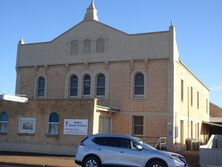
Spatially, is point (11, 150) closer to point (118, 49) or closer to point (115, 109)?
point (115, 109)

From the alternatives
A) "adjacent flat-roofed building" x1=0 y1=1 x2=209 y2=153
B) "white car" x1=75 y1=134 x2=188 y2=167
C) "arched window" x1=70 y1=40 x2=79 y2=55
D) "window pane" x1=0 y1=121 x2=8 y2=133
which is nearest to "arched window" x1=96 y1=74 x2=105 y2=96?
"adjacent flat-roofed building" x1=0 y1=1 x2=209 y2=153

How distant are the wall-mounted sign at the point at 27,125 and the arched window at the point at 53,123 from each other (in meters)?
1.37

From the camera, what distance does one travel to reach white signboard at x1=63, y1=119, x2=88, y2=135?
29359 millimetres

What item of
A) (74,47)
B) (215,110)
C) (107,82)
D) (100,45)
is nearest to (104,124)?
(107,82)

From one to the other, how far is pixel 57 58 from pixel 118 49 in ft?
20.4

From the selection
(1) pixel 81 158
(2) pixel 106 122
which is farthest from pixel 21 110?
(1) pixel 81 158

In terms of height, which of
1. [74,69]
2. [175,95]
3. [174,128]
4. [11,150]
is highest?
[74,69]

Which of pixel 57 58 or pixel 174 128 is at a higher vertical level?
pixel 57 58

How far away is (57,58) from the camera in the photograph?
37.4 meters

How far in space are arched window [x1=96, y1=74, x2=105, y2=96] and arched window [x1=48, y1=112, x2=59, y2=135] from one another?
19.5ft

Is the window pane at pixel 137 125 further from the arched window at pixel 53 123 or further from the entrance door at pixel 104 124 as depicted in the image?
the arched window at pixel 53 123

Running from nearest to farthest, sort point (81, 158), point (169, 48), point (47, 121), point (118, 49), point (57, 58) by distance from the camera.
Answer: point (81, 158)
point (47, 121)
point (169, 48)
point (118, 49)
point (57, 58)

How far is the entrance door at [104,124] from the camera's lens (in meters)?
31.9

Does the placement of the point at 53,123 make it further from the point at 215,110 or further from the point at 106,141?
the point at 215,110
